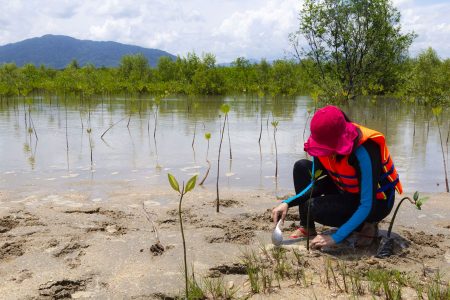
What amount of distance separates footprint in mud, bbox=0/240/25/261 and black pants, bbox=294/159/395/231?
2.13 metres

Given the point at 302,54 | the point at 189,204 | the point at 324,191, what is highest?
the point at 302,54

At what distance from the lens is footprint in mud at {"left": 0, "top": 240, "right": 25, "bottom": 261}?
3152mm

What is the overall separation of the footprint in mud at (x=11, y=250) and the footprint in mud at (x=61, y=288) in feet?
2.07

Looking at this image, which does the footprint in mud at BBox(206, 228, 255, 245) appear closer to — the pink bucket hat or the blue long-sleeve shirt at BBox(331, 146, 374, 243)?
the blue long-sleeve shirt at BBox(331, 146, 374, 243)

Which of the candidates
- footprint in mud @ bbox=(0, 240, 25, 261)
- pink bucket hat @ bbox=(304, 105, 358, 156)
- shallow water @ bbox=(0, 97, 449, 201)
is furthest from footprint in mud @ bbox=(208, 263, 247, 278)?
shallow water @ bbox=(0, 97, 449, 201)

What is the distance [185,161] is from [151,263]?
4378 mm

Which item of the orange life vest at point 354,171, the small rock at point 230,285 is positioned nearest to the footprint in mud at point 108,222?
the small rock at point 230,285

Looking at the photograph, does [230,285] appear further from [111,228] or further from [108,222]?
[108,222]

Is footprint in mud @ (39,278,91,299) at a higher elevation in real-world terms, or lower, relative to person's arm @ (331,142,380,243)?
lower

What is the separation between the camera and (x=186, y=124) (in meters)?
12.4

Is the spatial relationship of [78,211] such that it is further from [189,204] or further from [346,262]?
[346,262]

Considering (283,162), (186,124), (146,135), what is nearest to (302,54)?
(186,124)

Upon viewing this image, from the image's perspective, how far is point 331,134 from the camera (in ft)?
9.62

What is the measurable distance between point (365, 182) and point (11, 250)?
2604 mm
